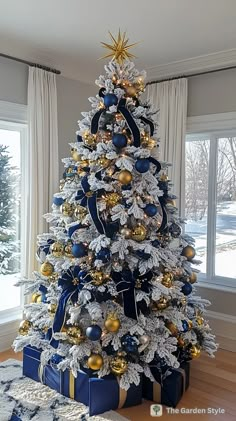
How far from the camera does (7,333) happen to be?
11.4 feet

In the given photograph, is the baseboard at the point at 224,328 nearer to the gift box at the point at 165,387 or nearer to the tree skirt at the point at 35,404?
the gift box at the point at 165,387

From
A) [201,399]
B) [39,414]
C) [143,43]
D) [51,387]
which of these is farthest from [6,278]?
[143,43]

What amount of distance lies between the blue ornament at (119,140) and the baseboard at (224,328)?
208 centimetres

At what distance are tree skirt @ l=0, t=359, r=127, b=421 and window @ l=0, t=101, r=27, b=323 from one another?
847 mm

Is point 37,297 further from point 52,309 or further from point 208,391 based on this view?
point 208,391

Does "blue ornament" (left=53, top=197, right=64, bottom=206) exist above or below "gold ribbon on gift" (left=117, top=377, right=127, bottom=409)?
above

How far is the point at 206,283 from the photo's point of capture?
3.88 meters

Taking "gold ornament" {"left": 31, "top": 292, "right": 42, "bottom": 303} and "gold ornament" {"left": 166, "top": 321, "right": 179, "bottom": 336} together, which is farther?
"gold ornament" {"left": 31, "top": 292, "right": 42, "bottom": 303}

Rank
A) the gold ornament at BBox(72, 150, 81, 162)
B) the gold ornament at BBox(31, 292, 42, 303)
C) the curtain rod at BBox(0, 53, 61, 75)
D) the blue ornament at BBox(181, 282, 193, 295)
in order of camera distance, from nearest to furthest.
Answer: the gold ornament at BBox(72, 150, 81, 162)
the blue ornament at BBox(181, 282, 193, 295)
the gold ornament at BBox(31, 292, 42, 303)
the curtain rod at BBox(0, 53, 61, 75)

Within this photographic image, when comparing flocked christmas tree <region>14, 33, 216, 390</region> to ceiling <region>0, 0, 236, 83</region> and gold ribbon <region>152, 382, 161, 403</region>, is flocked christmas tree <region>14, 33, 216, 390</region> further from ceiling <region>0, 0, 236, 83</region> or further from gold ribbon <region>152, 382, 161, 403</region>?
ceiling <region>0, 0, 236, 83</region>

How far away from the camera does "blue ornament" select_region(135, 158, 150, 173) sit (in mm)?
2480

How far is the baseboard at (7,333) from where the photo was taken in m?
3.43

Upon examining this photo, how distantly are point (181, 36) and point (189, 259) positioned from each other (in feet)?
5.73

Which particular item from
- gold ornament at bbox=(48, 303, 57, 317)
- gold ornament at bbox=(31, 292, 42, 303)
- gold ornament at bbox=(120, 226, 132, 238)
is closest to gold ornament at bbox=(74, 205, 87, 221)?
gold ornament at bbox=(120, 226, 132, 238)
